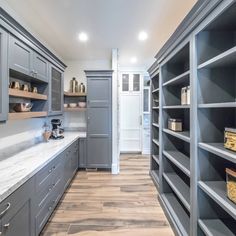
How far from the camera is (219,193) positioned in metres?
1.56

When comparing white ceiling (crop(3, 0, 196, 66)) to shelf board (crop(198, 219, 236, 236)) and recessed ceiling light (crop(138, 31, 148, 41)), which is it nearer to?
recessed ceiling light (crop(138, 31, 148, 41))

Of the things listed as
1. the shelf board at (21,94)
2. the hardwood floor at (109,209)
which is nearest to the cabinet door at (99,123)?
the hardwood floor at (109,209)

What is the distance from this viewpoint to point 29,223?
1.91 meters

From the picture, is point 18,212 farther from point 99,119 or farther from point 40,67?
point 99,119

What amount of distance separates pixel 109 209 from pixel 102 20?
2759 mm

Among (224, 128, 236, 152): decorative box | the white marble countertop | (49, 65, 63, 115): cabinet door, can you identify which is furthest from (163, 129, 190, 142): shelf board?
(49, 65, 63, 115): cabinet door

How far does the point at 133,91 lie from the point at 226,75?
15.8 ft

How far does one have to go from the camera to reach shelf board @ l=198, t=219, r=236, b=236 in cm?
163

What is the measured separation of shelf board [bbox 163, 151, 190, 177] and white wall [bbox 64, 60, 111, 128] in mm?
3058

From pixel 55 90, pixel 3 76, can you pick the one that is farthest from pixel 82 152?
pixel 3 76

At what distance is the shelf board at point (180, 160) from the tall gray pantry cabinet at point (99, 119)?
1.93 meters

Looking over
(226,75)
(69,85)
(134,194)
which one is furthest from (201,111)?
(69,85)

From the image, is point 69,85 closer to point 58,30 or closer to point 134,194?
point 58,30

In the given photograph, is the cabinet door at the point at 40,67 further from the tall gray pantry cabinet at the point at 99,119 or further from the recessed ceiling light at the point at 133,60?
the recessed ceiling light at the point at 133,60
